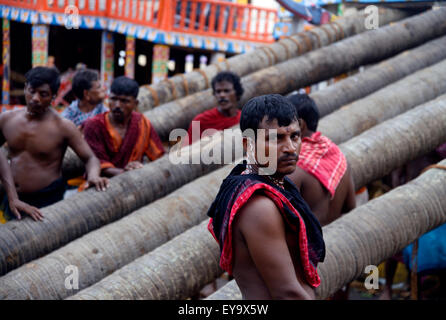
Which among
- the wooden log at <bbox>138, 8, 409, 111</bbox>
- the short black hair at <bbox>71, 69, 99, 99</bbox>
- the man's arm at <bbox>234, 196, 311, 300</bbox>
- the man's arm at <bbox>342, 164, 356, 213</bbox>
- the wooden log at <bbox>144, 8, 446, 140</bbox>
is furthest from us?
the wooden log at <bbox>138, 8, 409, 111</bbox>

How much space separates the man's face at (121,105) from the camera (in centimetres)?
503

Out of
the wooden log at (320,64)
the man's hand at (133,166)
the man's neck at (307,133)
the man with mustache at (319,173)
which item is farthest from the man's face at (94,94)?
the man's neck at (307,133)

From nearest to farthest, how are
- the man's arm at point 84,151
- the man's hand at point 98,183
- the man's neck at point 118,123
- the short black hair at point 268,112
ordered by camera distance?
the short black hair at point 268,112, the man's hand at point 98,183, the man's arm at point 84,151, the man's neck at point 118,123

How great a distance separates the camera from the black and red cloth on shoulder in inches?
84.5

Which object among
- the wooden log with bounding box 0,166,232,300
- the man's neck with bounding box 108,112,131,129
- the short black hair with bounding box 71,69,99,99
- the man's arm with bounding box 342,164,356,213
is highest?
the short black hair with bounding box 71,69,99,99

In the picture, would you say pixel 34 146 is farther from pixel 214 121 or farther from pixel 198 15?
pixel 198 15

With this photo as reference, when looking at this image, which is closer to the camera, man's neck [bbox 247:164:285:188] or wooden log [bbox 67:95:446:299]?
man's neck [bbox 247:164:285:188]

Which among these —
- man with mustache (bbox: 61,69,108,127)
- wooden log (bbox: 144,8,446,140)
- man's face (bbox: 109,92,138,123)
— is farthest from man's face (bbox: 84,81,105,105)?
man's face (bbox: 109,92,138,123)

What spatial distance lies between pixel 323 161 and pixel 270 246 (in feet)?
5.95

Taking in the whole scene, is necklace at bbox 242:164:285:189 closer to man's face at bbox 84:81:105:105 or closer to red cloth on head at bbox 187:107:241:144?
red cloth on head at bbox 187:107:241:144

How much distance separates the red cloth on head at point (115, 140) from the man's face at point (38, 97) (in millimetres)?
703

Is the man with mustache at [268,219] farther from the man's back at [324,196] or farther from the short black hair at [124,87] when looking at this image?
the short black hair at [124,87]

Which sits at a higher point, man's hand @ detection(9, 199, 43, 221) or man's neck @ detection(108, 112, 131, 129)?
man's neck @ detection(108, 112, 131, 129)

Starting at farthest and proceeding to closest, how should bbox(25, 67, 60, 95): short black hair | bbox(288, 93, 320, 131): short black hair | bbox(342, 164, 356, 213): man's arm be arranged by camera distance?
1. bbox(25, 67, 60, 95): short black hair
2. bbox(342, 164, 356, 213): man's arm
3. bbox(288, 93, 320, 131): short black hair
